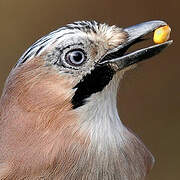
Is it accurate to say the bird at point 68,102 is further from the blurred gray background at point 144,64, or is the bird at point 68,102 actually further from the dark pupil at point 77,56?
the blurred gray background at point 144,64

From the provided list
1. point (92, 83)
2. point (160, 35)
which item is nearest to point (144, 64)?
point (160, 35)

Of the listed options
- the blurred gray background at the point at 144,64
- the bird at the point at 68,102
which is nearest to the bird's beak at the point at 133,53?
the bird at the point at 68,102

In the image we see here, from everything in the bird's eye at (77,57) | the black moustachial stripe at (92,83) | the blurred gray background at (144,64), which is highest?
the bird's eye at (77,57)

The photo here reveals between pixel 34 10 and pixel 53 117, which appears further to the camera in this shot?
pixel 34 10

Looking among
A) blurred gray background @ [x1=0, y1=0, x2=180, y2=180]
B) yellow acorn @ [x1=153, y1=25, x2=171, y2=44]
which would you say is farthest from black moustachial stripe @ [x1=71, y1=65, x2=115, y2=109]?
blurred gray background @ [x1=0, y1=0, x2=180, y2=180]

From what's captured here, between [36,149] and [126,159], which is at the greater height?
[36,149]

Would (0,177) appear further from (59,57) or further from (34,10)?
(34,10)

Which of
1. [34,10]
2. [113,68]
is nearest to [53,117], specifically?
[113,68]

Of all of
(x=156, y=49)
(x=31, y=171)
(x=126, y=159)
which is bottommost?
(x=126, y=159)
